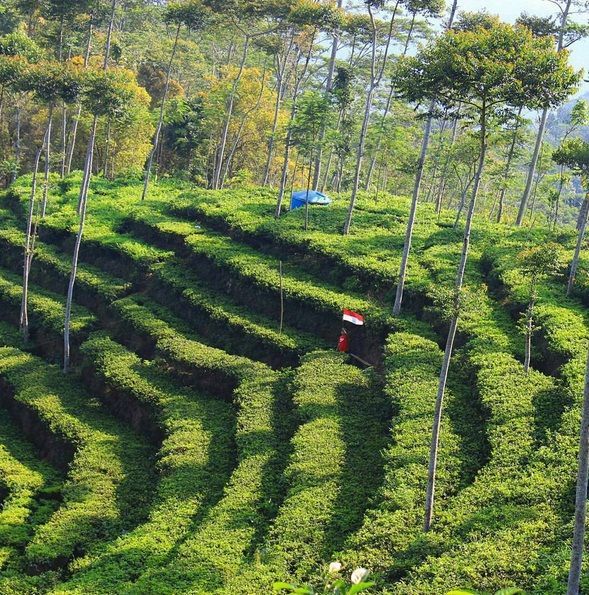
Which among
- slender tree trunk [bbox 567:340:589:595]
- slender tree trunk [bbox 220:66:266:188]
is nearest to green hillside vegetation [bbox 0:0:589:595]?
slender tree trunk [bbox 567:340:589:595]

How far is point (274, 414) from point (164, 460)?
3107 millimetres

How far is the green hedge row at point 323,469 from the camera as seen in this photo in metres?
12.7

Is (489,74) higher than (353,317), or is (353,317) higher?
(489,74)

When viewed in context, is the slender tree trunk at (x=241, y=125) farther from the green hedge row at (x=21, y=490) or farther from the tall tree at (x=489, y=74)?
the tall tree at (x=489, y=74)

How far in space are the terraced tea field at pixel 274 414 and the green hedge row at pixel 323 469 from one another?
53mm

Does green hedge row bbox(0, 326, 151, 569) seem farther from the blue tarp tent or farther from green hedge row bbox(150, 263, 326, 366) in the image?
the blue tarp tent

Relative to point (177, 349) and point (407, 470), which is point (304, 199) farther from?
point (407, 470)

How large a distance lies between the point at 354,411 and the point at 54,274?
1665cm

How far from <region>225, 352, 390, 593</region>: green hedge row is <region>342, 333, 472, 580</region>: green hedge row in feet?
1.91

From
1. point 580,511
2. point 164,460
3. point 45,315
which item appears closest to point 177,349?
point 164,460

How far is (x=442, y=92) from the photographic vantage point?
48.4 ft

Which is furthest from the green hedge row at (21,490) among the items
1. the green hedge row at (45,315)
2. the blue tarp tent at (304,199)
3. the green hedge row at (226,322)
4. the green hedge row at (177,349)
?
the blue tarp tent at (304,199)

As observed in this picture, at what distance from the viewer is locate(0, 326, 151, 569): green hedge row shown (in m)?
15.2

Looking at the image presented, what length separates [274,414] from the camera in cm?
1856
